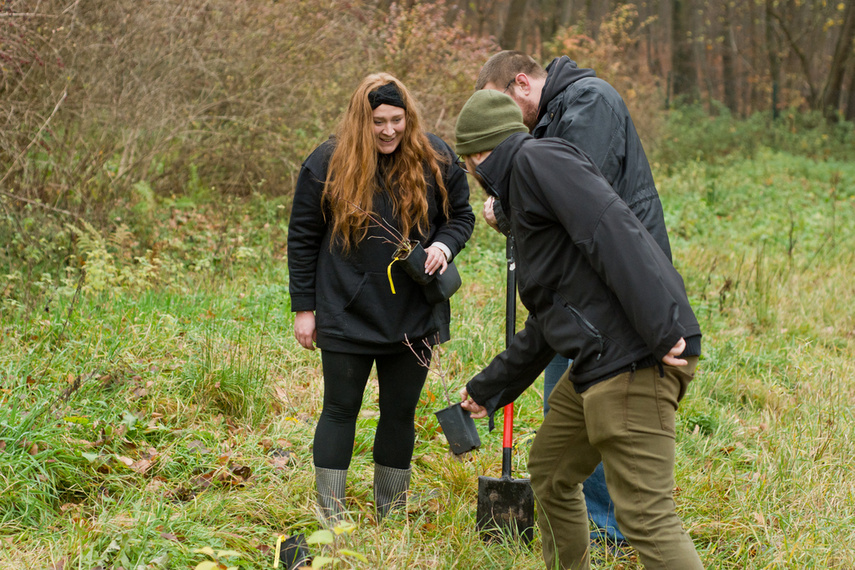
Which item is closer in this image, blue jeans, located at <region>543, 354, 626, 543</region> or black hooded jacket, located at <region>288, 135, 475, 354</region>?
black hooded jacket, located at <region>288, 135, 475, 354</region>

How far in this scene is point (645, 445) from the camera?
7.64 feet

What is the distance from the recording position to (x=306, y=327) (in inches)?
130

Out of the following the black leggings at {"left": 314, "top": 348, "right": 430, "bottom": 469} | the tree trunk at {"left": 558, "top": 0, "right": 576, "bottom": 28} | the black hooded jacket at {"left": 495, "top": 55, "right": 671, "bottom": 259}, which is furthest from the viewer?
the tree trunk at {"left": 558, "top": 0, "right": 576, "bottom": 28}

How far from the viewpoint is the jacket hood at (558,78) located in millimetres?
3191

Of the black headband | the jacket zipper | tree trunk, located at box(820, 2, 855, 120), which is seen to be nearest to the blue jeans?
the jacket zipper

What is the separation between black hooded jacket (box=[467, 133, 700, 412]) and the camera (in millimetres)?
2217

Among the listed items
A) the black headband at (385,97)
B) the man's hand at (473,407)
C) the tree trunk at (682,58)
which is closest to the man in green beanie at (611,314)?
the man's hand at (473,407)

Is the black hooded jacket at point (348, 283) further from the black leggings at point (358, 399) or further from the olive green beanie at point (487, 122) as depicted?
the olive green beanie at point (487, 122)

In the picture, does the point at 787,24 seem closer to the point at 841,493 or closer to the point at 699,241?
the point at 699,241

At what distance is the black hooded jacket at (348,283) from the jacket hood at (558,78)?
70 centimetres

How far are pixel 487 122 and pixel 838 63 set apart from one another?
21176 millimetres

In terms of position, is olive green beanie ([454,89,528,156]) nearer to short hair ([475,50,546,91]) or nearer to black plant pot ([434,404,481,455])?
short hair ([475,50,546,91])

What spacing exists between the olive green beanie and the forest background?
4.50 feet

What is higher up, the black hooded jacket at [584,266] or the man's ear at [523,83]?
the man's ear at [523,83]
